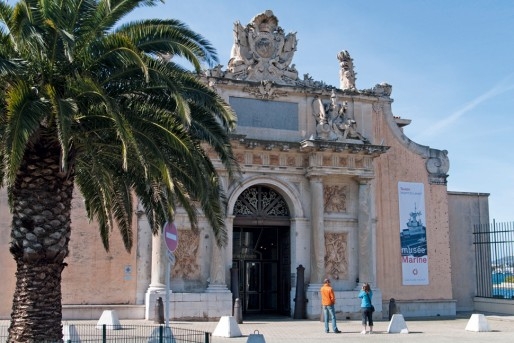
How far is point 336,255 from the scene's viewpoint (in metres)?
23.9

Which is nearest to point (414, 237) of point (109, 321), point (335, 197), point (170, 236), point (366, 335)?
point (335, 197)

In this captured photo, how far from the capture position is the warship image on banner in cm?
2488

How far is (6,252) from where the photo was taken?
2025cm

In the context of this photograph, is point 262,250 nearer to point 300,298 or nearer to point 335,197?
point 300,298

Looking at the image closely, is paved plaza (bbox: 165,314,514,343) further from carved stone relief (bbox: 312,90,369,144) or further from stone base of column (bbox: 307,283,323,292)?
carved stone relief (bbox: 312,90,369,144)

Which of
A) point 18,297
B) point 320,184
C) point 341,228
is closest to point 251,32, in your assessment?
point 320,184

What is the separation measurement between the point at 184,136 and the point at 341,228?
1283 centimetres

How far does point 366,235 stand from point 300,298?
3464mm

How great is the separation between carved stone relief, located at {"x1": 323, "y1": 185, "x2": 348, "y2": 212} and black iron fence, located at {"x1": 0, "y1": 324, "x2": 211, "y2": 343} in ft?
28.8

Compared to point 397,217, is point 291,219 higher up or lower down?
lower down

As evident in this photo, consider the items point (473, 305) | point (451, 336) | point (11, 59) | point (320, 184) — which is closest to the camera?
point (11, 59)

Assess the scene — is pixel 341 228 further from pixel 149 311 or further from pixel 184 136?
pixel 184 136

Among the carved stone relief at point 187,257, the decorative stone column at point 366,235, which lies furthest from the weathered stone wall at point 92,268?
the decorative stone column at point 366,235

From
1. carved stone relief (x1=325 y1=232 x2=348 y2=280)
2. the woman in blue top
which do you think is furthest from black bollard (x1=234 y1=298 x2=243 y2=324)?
carved stone relief (x1=325 y1=232 x2=348 y2=280)
